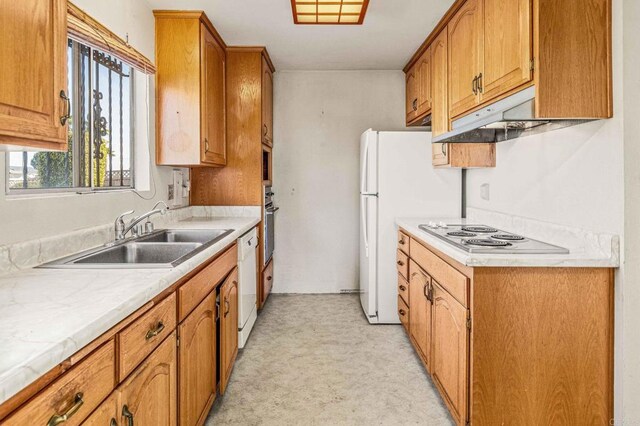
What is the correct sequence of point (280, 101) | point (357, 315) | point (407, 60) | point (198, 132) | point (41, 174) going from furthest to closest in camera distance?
point (280, 101)
point (407, 60)
point (357, 315)
point (198, 132)
point (41, 174)

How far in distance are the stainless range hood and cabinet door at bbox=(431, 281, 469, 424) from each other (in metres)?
0.86

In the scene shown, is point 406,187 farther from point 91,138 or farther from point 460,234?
point 91,138

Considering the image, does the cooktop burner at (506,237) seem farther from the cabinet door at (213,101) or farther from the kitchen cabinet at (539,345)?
the cabinet door at (213,101)

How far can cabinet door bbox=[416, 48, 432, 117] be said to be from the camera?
3387 mm

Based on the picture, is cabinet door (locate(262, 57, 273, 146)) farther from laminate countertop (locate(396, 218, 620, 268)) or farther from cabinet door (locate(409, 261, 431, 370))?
laminate countertop (locate(396, 218, 620, 268))

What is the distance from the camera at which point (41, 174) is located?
5.94 ft

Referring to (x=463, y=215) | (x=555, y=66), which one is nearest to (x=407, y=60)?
(x=463, y=215)

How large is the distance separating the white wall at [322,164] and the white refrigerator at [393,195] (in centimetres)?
94

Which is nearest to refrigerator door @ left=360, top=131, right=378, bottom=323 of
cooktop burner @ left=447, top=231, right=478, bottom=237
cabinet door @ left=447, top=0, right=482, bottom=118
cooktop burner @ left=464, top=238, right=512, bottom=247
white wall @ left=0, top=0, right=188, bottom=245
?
cabinet door @ left=447, top=0, right=482, bottom=118

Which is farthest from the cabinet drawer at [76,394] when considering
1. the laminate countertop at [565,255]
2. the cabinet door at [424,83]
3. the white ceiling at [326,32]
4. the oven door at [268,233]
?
the cabinet door at [424,83]

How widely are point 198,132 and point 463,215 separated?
2183 millimetres

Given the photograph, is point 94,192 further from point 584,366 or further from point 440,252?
point 584,366

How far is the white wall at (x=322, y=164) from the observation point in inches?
169

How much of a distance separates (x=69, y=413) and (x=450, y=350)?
163 cm
